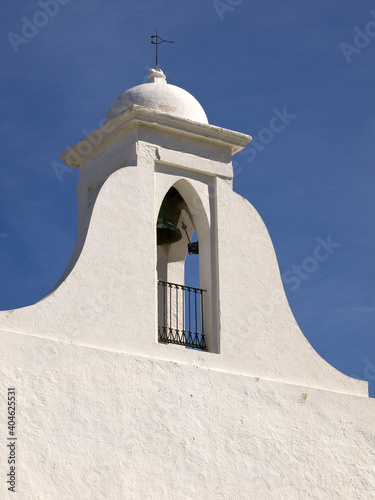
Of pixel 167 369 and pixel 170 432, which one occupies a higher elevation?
pixel 167 369

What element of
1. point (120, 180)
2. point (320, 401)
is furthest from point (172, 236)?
point (320, 401)

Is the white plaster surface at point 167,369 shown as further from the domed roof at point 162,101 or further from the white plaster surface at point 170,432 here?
the domed roof at point 162,101

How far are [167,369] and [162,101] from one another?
3233 millimetres

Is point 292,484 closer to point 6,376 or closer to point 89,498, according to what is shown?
point 89,498

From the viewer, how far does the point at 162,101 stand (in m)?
13.6

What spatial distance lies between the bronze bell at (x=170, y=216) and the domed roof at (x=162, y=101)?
92 centimetres

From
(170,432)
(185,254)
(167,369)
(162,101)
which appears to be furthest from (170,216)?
(170,432)

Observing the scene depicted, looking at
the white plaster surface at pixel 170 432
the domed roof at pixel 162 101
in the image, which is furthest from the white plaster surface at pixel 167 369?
the domed roof at pixel 162 101

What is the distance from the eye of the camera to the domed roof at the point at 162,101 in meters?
13.5

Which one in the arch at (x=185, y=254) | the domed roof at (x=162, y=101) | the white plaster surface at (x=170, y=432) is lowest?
the white plaster surface at (x=170, y=432)

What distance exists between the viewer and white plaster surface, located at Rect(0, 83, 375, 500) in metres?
11.1

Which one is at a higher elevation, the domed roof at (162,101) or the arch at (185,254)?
the domed roof at (162,101)

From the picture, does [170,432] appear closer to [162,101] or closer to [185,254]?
[185,254]

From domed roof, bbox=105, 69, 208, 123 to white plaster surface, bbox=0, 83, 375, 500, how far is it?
38 cm
